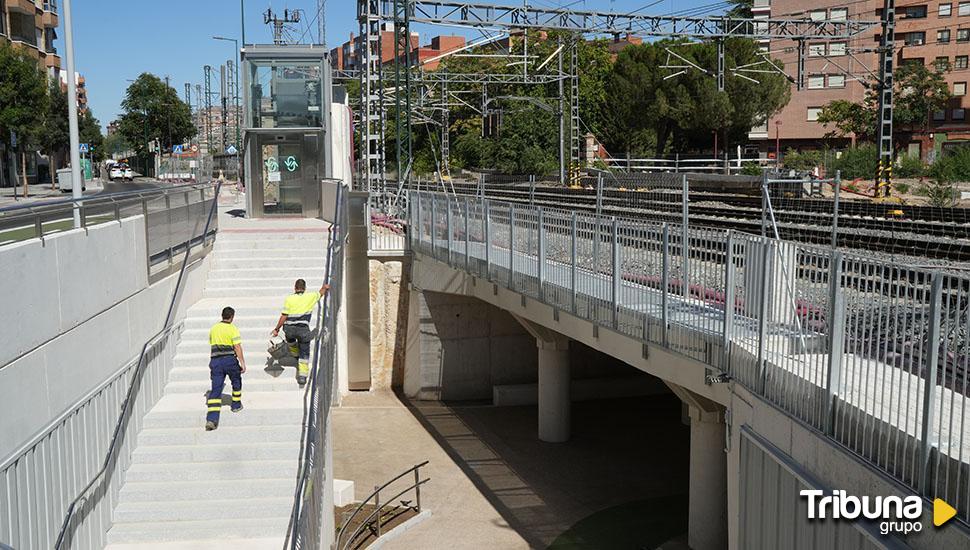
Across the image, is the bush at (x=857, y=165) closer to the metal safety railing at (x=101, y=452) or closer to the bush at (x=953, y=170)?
the bush at (x=953, y=170)

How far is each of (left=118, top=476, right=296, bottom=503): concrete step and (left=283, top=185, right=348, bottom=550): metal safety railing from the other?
0.33 metres

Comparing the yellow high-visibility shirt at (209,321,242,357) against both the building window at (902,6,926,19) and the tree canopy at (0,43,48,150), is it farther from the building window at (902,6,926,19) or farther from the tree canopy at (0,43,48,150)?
the building window at (902,6,926,19)

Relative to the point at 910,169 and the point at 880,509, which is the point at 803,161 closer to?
the point at 910,169

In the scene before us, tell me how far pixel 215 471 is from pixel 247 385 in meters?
2.02

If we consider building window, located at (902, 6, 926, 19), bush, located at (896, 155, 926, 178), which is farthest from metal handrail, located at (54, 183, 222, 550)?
building window, located at (902, 6, 926, 19)

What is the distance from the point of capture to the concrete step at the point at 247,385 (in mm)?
14102

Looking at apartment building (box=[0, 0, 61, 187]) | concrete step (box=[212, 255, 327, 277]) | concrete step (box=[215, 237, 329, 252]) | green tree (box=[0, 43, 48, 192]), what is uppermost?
apartment building (box=[0, 0, 61, 187])

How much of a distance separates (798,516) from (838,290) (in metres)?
2.16

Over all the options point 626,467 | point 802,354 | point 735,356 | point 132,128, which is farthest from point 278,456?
point 132,128

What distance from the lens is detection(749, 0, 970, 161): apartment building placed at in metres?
65.3

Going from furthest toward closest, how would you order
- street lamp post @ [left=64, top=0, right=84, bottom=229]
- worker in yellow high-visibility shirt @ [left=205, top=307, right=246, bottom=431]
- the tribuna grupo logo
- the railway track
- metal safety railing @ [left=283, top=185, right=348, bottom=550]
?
1. the railway track
2. street lamp post @ [left=64, top=0, right=84, bottom=229]
3. worker in yellow high-visibility shirt @ [left=205, top=307, right=246, bottom=431]
4. metal safety railing @ [left=283, top=185, right=348, bottom=550]
5. the tribuna grupo logo

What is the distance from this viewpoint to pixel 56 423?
966 centimetres

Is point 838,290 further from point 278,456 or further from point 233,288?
point 233,288

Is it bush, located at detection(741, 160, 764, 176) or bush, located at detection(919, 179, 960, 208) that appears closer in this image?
bush, located at detection(919, 179, 960, 208)
